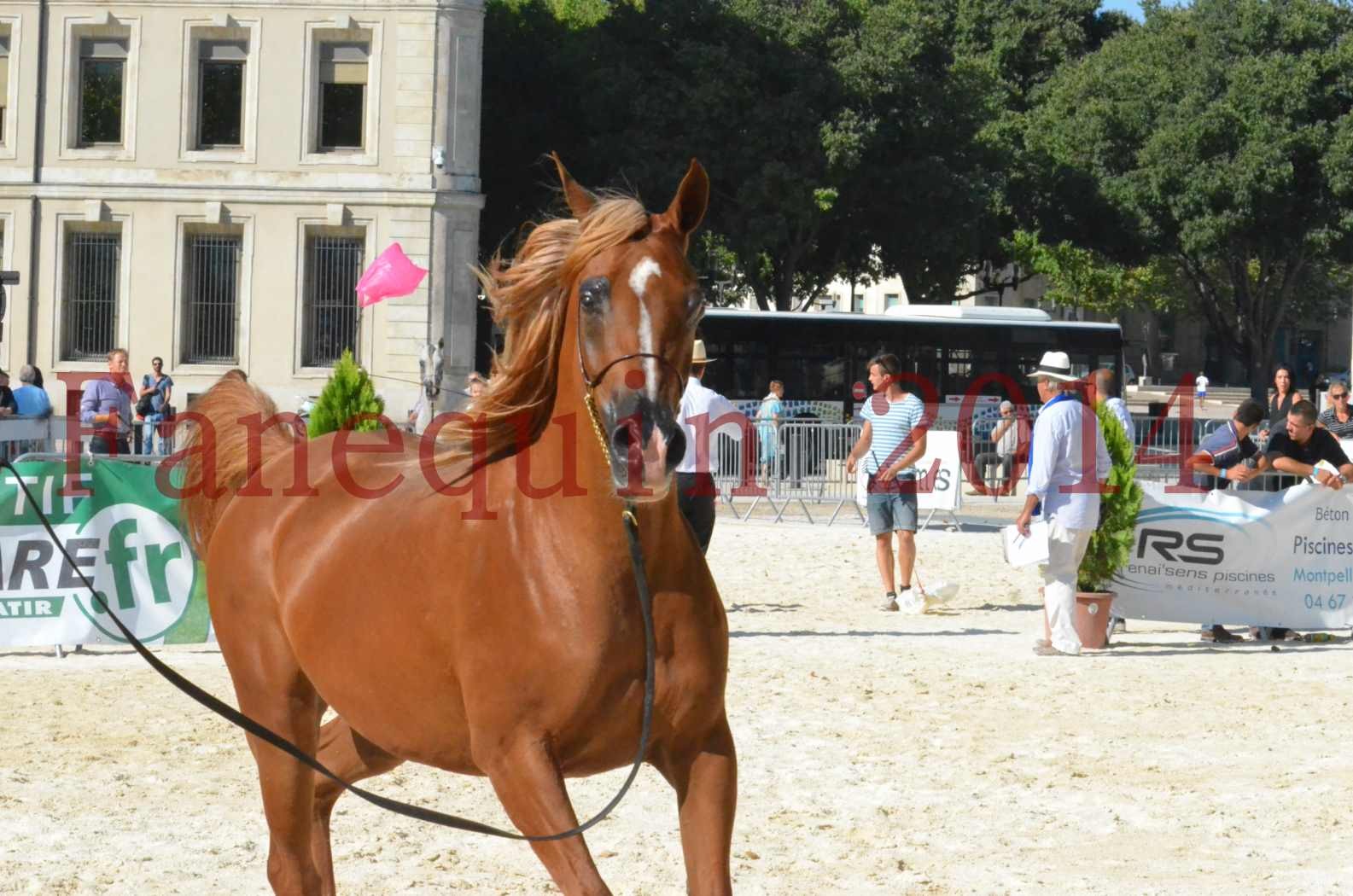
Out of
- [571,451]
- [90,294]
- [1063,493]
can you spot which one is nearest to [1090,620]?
[1063,493]

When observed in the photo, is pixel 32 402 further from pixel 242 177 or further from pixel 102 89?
pixel 102 89

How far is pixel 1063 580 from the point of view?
38.7ft

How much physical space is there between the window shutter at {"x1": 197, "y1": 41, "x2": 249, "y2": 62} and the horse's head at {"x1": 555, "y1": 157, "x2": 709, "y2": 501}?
106ft

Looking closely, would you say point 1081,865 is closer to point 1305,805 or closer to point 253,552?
point 1305,805

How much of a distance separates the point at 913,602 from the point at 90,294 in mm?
25357

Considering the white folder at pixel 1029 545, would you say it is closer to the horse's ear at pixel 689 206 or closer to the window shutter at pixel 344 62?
the horse's ear at pixel 689 206

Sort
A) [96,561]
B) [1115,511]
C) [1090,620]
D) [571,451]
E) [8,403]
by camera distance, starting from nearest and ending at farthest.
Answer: [571,451]
[96,561]
[1090,620]
[1115,511]
[8,403]

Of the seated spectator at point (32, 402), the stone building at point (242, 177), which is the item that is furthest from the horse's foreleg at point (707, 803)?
the stone building at point (242, 177)

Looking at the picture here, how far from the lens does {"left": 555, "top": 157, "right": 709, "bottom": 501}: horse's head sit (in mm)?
3779

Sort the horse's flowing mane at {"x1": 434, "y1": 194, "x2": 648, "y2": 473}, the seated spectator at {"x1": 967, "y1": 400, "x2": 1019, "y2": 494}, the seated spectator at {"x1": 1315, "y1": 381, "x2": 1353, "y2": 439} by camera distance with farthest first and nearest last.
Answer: the seated spectator at {"x1": 967, "y1": 400, "x2": 1019, "y2": 494} < the seated spectator at {"x1": 1315, "y1": 381, "x2": 1353, "y2": 439} < the horse's flowing mane at {"x1": 434, "y1": 194, "x2": 648, "y2": 473}

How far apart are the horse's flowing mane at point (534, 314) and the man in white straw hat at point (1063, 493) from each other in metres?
7.40

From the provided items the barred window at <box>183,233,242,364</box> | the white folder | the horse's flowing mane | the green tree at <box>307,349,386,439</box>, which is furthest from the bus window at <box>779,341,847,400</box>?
the horse's flowing mane

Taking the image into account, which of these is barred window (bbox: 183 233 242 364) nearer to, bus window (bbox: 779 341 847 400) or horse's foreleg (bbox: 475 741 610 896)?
bus window (bbox: 779 341 847 400)

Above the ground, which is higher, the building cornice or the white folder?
the building cornice
